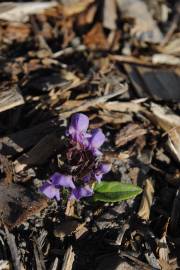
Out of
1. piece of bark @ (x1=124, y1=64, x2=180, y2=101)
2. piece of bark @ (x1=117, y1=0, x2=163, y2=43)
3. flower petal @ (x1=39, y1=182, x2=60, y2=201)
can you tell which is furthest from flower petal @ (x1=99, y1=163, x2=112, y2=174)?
piece of bark @ (x1=117, y1=0, x2=163, y2=43)

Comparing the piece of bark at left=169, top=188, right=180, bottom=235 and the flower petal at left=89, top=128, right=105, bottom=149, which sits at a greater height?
the flower petal at left=89, top=128, right=105, bottom=149

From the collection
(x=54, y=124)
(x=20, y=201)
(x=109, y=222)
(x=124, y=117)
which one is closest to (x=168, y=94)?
(x=124, y=117)

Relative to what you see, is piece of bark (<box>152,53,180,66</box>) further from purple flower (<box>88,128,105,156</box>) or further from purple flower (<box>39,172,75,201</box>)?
purple flower (<box>39,172,75,201</box>)

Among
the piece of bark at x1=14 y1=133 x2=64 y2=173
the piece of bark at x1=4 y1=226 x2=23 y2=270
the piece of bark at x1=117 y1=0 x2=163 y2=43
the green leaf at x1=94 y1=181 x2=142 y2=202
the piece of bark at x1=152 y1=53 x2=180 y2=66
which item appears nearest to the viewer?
the piece of bark at x1=4 y1=226 x2=23 y2=270

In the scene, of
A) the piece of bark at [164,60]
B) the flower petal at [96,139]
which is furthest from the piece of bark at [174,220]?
the piece of bark at [164,60]

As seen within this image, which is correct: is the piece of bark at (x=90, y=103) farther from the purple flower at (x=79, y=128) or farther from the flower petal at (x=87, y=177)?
the flower petal at (x=87, y=177)

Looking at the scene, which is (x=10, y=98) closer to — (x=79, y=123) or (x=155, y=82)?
(x=79, y=123)

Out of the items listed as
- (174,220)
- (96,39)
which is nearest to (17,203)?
(174,220)
